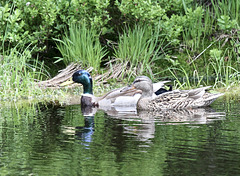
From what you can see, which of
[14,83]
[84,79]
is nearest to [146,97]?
[84,79]

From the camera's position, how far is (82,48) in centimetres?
1473

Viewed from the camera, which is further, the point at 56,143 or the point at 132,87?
A: the point at 132,87

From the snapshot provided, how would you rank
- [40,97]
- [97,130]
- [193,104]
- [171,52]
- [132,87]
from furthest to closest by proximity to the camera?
1. [171,52]
2. [40,97]
3. [132,87]
4. [193,104]
5. [97,130]

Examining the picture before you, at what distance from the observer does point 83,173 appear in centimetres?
563

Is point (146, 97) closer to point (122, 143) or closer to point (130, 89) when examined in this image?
point (130, 89)

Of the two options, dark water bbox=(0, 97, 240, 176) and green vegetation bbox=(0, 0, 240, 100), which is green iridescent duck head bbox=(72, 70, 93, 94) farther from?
dark water bbox=(0, 97, 240, 176)

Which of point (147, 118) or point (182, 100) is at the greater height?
point (182, 100)

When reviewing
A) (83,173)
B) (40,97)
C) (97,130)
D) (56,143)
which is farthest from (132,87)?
(83,173)

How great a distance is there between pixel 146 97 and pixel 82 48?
4225 mm

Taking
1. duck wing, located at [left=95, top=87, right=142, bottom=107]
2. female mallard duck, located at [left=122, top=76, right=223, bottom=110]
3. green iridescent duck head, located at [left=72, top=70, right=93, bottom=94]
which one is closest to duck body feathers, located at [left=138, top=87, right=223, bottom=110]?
female mallard duck, located at [left=122, top=76, right=223, bottom=110]

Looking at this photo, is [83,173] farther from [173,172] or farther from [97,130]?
[97,130]

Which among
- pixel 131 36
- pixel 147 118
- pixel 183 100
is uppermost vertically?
pixel 131 36

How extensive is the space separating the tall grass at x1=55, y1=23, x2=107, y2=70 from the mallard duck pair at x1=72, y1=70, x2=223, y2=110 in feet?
6.93

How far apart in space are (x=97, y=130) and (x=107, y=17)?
7.21 m
